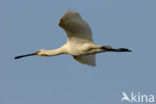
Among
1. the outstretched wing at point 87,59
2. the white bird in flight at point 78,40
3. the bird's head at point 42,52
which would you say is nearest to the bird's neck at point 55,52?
the white bird in flight at point 78,40

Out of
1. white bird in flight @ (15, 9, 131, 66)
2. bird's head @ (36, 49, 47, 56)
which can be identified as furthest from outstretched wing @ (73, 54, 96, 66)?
bird's head @ (36, 49, 47, 56)

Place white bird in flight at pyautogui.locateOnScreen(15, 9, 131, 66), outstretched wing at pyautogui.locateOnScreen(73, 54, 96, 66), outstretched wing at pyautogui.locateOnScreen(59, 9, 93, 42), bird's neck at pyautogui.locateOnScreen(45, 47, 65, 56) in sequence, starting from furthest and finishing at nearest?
outstretched wing at pyautogui.locateOnScreen(73, 54, 96, 66) → bird's neck at pyautogui.locateOnScreen(45, 47, 65, 56) → white bird in flight at pyautogui.locateOnScreen(15, 9, 131, 66) → outstretched wing at pyautogui.locateOnScreen(59, 9, 93, 42)

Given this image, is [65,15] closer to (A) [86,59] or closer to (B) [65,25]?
(B) [65,25]

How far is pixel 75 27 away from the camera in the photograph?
17.7 m

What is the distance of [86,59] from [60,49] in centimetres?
139

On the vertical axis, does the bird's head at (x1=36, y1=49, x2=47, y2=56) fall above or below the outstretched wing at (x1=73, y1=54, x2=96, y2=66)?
above

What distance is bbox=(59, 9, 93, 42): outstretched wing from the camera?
1727 cm

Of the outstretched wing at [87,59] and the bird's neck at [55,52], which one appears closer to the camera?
the bird's neck at [55,52]

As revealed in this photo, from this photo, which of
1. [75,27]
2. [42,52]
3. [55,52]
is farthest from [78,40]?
[42,52]

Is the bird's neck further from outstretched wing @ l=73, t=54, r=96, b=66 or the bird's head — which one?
outstretched wing @ l=73, t=54, r=96, b=66

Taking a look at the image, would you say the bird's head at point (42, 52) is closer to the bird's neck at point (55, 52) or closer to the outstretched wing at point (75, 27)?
the bird's neck at point (55, 52)

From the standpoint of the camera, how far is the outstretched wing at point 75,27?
17266mm

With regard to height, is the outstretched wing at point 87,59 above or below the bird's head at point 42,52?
below

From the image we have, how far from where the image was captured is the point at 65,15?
17156mm
